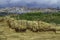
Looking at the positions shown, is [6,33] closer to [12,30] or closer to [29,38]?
[12,30]

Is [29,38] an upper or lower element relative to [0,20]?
lower

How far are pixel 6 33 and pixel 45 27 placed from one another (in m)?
2.50

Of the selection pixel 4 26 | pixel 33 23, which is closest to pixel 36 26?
pixel 33 23

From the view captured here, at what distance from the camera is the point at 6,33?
13953 mm

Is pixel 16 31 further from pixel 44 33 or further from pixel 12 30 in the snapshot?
pixel 44 33

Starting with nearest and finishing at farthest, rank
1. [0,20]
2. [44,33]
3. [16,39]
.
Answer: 1. [16,39]
2. [44,33]
3. [0,20]

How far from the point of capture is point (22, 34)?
1398cm

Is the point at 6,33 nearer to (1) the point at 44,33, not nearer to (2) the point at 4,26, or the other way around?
(2) the point at 4,26

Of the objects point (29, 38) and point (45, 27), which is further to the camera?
point (45, 27)

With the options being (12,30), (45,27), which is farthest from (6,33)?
(45,27)

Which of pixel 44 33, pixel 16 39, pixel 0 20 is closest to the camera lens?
pixel 16 39

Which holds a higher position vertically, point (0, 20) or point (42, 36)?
point (0, 20)

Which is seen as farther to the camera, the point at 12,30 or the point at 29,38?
the point at 12,30

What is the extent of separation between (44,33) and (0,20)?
10.5ft
